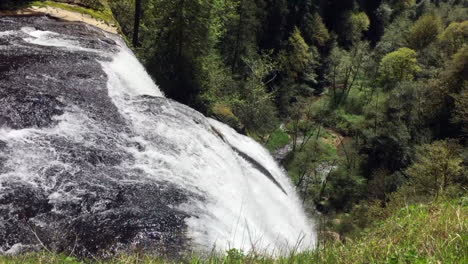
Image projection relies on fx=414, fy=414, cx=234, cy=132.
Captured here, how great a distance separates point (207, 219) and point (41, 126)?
18.6 ft

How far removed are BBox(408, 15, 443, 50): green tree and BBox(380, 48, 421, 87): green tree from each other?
893 centimetres

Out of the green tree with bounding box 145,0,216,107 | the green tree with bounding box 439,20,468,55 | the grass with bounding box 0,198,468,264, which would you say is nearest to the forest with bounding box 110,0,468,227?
the green tree with bounding box 145,0,216,107

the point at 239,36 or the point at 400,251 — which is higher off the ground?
the point at 400,251

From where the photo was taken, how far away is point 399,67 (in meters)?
54.9

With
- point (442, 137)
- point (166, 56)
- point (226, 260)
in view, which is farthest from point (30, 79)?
point (442, 137)

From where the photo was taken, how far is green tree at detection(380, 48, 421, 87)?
54000mm

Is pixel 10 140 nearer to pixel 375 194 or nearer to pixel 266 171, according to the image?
pixel 266 171

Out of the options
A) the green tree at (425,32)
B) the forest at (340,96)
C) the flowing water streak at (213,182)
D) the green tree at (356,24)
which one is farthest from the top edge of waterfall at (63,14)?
the green tree at (425,32)

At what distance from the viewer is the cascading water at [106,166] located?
351 inches

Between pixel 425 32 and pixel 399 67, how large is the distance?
1250 cm

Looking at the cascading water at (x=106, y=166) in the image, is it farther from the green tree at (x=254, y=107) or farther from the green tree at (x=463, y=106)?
the green tree at (x=463, y=106)

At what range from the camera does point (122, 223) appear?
362 inches

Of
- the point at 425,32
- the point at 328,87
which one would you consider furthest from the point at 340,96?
the point at 425,32

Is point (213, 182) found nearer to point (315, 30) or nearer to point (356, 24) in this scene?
point (315, 30)
